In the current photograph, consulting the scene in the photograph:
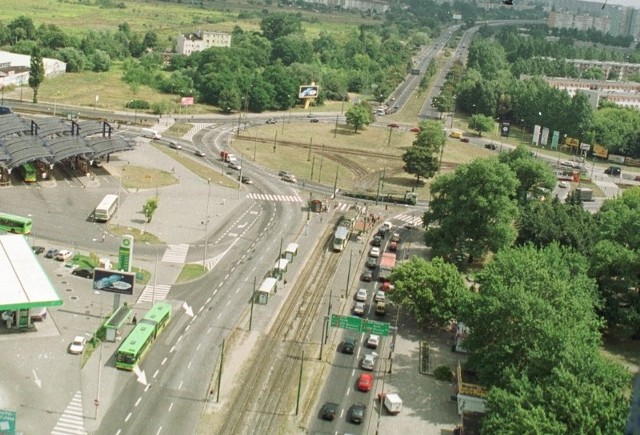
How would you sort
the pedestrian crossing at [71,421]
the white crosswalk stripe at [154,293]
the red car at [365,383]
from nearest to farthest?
the pedestrian crossing at [71,421], the red car at [365,383], the white crosswalk stripe at [154,293]

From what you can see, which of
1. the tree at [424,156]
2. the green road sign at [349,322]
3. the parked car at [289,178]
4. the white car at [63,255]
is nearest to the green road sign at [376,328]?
the green road sign at [349,322]

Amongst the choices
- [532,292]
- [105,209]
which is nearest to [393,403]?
[532,292]

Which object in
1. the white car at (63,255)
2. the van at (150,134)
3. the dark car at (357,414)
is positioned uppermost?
the van at (150,134)

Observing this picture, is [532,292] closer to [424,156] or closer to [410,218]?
[410,218]

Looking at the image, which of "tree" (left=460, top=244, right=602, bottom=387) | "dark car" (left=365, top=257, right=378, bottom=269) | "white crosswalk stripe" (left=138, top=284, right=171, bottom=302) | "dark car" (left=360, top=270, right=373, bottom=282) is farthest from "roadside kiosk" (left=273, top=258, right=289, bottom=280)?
"tree" (left=460, top=244, right=602, bottom=387)

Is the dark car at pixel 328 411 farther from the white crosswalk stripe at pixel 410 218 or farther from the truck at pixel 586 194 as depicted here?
the truck at pixel 586 194

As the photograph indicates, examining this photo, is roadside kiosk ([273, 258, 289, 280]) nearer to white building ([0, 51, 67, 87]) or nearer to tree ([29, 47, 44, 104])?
tree ([29, 47, 44, 104])

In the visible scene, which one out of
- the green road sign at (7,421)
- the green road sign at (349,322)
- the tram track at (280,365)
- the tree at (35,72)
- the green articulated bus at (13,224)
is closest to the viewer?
the green road sign at (7,421)
